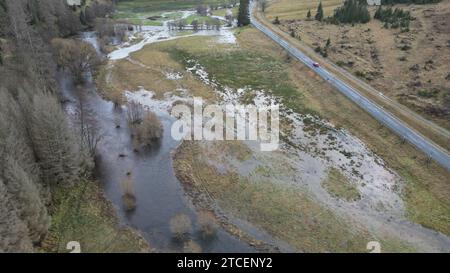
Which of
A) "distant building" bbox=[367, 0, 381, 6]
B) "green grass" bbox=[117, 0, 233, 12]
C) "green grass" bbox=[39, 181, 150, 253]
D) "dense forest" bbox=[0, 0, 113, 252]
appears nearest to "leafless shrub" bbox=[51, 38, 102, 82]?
"dense forest" bbox=[0, 0, 113, 252]

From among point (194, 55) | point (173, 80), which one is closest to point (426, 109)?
point (173, 80)

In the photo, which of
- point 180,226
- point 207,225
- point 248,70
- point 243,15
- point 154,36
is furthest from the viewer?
point 243,15

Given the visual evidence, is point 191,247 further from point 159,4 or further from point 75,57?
point 159,4

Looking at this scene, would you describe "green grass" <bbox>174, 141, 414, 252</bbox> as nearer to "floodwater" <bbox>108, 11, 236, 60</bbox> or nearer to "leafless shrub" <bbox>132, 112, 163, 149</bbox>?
"leafless shrub" <bbox>132, 112, 163, 149</bbox>

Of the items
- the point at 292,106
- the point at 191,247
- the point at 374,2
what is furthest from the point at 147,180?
the point at 374,2

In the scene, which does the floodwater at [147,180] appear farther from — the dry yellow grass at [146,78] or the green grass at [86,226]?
the dry yellow grass at [146,78]
